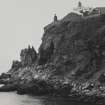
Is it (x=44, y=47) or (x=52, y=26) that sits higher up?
(x=52, y=26)

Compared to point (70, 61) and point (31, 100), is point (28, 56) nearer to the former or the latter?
point (70, 61)

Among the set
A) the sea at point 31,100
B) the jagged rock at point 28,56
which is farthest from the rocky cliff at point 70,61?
the sea at point 31,100

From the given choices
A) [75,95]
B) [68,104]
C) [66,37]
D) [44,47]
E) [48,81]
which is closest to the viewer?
[68,104]

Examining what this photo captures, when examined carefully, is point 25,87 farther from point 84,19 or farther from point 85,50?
point 84,19

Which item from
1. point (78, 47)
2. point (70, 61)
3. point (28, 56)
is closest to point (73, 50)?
point (78, 47)

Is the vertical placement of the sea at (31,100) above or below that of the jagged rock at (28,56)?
below

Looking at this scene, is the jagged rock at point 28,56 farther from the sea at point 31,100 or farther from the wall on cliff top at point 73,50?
the sea at point 31,100

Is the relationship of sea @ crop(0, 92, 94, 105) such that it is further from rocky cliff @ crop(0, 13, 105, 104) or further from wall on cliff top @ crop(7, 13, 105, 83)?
wall on cliff top @ crop(7, 13, 105, 83)

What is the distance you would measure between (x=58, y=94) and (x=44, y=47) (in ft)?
146

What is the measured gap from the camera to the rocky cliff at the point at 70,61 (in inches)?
4697

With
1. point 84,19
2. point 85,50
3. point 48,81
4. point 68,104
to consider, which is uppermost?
point 84,19

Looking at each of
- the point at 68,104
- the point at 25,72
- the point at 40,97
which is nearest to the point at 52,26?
the point at 25,72

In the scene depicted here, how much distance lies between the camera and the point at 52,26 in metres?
164

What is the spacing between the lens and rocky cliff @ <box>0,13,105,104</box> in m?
119
